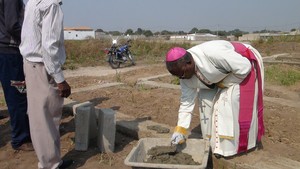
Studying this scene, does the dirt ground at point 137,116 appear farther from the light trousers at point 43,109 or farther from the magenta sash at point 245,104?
the magenta sash at point 245,104

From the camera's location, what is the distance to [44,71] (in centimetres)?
271

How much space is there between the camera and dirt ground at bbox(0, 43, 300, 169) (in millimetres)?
3373

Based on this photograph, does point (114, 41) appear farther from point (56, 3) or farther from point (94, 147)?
point (56, 3)

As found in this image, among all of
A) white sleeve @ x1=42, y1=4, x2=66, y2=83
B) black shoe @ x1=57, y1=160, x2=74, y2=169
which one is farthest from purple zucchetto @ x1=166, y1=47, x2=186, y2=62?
black shoe @ x1=57, y1=160, x2=74, y2=169

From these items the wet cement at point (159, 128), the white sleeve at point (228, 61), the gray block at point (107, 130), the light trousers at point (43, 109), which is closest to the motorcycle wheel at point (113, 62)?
the wet cement at point (159, 128)

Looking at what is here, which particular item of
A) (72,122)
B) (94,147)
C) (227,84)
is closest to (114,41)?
(72,122)

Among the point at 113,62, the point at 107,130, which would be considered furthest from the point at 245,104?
the point at 113,62

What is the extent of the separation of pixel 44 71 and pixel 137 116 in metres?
2.06

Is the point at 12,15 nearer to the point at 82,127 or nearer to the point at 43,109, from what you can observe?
the point at 43,109

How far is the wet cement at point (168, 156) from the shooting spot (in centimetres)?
275

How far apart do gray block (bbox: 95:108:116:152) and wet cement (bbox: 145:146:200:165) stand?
0.65 meters

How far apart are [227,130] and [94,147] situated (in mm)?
1614

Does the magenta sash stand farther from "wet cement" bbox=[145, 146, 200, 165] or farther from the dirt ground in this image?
the dirt ground

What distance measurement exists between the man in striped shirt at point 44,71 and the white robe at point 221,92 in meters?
1.12
